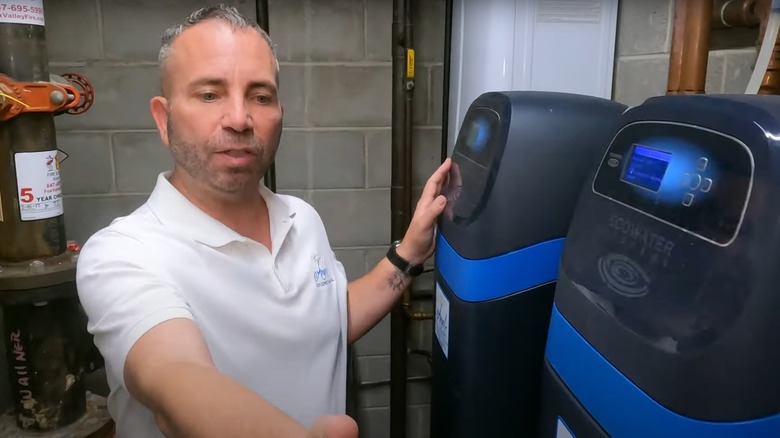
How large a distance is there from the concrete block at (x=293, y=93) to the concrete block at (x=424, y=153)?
0.34 m

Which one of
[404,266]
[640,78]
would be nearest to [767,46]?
[640,78]

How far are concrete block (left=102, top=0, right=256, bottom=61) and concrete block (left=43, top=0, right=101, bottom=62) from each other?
0.03 meters

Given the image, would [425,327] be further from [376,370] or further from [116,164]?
[116,164]

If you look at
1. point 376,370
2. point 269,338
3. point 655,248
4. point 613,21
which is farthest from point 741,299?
point 376,370

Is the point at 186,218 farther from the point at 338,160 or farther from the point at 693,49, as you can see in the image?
the point at 693,49

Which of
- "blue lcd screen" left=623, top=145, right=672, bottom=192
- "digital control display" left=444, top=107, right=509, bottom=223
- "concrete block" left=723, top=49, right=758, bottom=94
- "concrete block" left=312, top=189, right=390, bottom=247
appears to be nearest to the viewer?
"blue lcd screen" left=623, top=145, right=672, bottom=192

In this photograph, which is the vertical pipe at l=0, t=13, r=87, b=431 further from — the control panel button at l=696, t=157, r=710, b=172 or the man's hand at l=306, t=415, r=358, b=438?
the control panel button at l=696, t=157, r=710, b=172

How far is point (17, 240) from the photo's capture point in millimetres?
1257

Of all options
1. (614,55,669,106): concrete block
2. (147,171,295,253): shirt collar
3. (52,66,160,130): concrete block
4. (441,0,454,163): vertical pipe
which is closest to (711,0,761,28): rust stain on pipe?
(614,55,669,106): concrete block

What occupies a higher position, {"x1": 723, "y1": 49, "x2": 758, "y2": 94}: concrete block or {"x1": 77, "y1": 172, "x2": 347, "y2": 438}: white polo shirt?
{"x1": 723, "y1": 49, "x2": 758, "y2": 94}: concrete block

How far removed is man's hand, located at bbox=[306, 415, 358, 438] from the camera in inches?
19.9

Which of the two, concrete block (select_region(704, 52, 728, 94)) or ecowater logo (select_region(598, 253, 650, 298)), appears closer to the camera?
ecowater logo (select_region(598, 253, 650, 298))

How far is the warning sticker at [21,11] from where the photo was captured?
1.18m

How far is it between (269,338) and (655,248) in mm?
676
